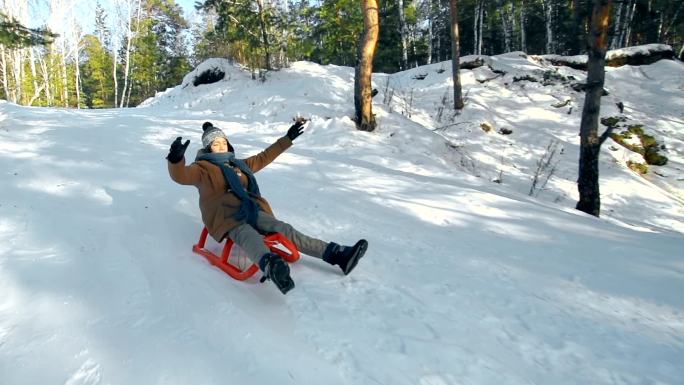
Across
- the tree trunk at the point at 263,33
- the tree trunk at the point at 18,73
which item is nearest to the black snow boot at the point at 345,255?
the tree trunk at the point at 263,33

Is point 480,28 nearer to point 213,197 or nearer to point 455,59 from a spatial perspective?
point 455,59

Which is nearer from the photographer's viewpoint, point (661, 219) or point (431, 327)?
point (431, 327)

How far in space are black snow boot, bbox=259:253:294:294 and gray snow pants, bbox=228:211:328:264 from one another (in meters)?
0.15

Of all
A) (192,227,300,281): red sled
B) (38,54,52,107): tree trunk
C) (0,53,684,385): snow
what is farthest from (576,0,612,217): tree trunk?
(38,54,52,107): tree trunk

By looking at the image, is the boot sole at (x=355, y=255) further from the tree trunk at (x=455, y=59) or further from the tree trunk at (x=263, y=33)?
the tree trunk at (x=263, y=33)

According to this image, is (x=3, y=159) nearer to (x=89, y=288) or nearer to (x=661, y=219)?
(x=89, y=288)

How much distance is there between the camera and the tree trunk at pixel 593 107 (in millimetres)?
6062

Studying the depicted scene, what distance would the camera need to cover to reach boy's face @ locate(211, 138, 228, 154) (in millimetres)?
3879

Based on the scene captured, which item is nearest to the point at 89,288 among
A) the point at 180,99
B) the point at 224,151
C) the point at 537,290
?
the point at 224,151

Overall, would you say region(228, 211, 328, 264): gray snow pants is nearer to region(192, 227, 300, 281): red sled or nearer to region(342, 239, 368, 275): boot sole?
region(192, 227, 300, 281): red sled

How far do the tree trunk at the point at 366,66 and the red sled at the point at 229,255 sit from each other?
18.5 ft

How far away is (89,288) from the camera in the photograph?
2764mm

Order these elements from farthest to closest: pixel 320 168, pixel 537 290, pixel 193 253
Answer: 1. pixel 320 168
2. pixel 193 253
3. pixel 537 290

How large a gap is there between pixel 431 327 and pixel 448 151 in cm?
678
